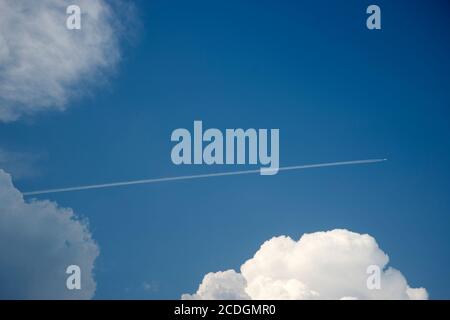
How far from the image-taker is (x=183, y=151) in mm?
4445
